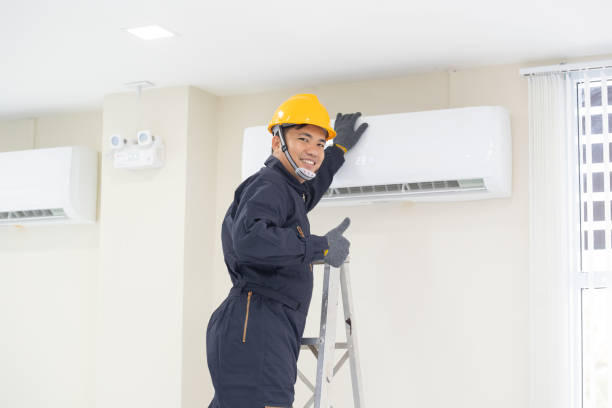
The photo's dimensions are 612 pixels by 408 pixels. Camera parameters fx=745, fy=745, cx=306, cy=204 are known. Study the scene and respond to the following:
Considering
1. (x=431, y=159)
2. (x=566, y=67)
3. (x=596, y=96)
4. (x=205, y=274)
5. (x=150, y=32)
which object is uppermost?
(x=150, y=32)

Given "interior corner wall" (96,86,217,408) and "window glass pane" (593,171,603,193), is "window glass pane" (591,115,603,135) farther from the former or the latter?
"interior corner wall" (96,86,217,408)

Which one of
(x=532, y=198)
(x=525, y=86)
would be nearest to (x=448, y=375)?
(x=532, y=198)

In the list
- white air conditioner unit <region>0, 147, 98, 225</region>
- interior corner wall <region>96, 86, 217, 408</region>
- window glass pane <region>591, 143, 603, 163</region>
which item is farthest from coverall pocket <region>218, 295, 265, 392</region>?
white air conditioner unit <region>0, 147, 98, 225</region>

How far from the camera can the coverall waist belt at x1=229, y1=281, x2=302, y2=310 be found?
2.52 meters

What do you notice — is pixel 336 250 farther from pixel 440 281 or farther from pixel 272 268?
pixel 440 281

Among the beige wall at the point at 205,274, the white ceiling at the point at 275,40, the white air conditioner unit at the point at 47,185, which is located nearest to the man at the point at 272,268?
the white ceiling at the point at 275,40

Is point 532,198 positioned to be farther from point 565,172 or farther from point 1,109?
point 1,109

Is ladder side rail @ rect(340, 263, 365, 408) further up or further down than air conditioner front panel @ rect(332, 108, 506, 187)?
further down

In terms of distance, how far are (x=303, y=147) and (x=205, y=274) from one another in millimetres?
1644

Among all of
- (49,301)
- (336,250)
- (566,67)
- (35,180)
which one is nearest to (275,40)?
(336,250)

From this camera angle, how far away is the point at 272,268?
2.53 m

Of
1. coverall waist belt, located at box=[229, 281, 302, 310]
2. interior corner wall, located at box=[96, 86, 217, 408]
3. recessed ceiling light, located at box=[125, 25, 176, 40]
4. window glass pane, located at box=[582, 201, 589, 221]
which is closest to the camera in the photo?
coverall waist belt, located at box=[229, 281, 302, 310]

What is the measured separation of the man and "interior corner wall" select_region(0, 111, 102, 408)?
217cm

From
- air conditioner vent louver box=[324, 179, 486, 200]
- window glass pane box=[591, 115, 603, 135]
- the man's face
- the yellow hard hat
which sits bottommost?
air conditioner vent louver box=[324, 179, 486, 200]
